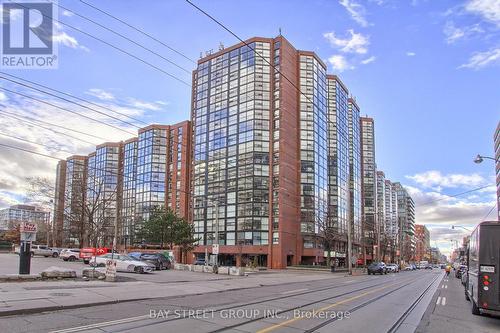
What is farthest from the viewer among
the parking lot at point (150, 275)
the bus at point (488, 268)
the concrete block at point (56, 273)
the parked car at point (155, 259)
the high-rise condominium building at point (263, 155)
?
the high-rise condominium building at point (263, 155)

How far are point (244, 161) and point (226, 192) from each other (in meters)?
7.24

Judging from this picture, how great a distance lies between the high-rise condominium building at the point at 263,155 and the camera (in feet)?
260

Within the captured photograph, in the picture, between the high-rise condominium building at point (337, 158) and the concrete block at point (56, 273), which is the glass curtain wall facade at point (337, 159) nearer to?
the high-rise condominium building at point (337, 158)

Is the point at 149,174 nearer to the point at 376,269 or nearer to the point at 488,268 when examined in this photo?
the point at 376,269

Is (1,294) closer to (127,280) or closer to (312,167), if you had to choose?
(127,280)

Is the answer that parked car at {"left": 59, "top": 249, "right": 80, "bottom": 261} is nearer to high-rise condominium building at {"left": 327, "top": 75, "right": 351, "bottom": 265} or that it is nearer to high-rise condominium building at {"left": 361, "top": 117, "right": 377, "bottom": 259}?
high-rise condominium building at {"left": 327, "top": 75, "right": 351, "bottom": 265}

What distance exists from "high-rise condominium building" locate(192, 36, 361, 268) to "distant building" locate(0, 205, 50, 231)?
36.8 m

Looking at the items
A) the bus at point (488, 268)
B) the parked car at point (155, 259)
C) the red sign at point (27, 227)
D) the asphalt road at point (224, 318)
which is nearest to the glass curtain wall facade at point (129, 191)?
the parked car at point (155, 259)

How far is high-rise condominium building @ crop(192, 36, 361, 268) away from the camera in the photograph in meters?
79.2

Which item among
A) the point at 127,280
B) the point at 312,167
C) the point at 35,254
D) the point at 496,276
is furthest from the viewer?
the point at 312,167

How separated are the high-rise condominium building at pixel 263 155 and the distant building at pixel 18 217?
121 feet

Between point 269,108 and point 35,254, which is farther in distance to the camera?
point 269,108

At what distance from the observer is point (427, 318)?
45.9 feet

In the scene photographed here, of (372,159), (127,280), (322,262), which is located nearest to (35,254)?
(127,280)
